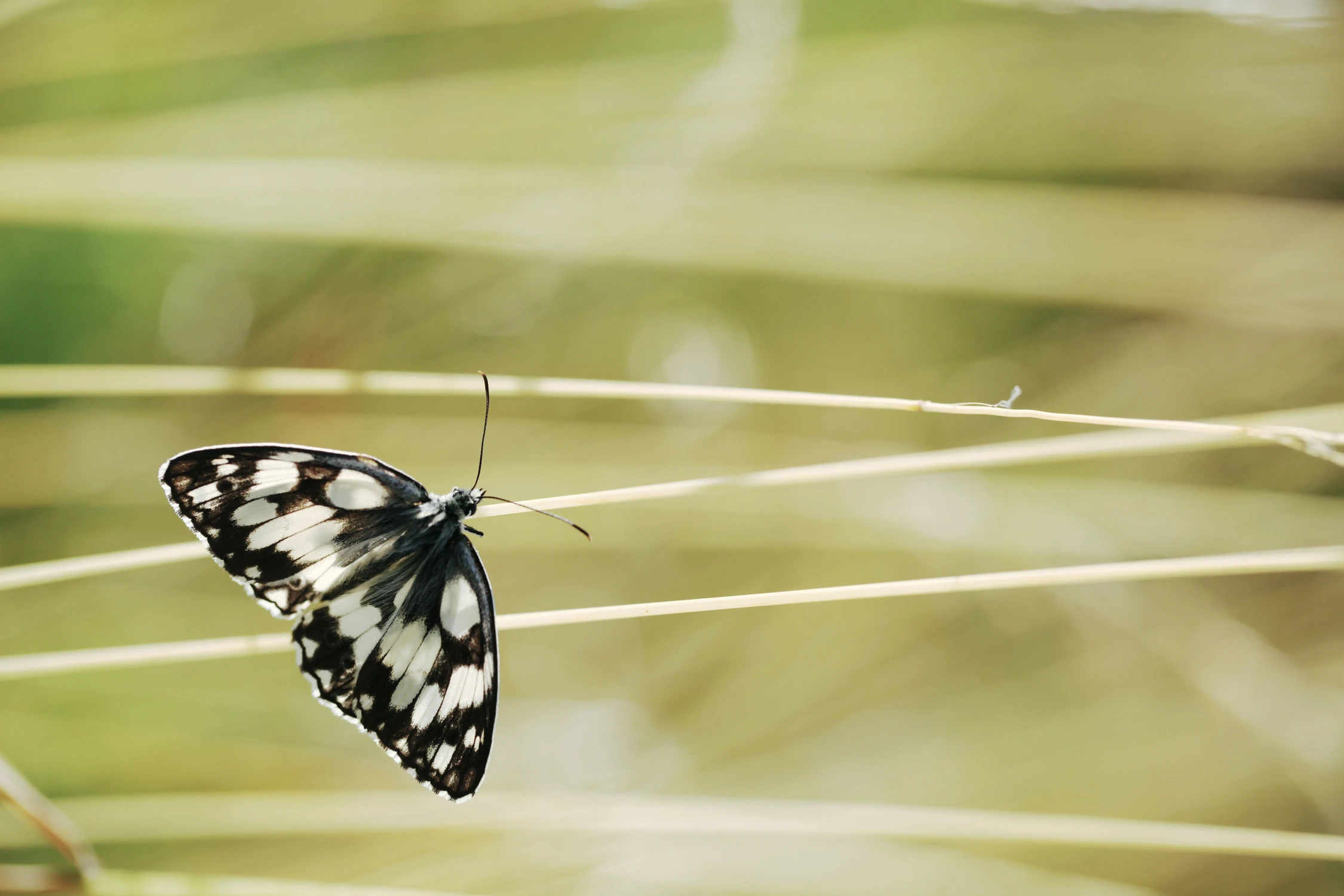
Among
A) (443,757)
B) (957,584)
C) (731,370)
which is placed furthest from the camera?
(731,370)

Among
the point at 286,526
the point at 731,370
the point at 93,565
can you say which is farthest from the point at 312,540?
the point at 731,370

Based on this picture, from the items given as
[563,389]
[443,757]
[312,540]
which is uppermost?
[563,389]

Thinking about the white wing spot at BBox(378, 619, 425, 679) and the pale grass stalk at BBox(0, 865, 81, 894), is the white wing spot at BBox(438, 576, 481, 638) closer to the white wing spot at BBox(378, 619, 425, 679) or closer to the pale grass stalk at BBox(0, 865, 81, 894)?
the white wing spot at BBox(378, 619, 425, 679)

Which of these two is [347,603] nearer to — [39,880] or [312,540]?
[312,540]

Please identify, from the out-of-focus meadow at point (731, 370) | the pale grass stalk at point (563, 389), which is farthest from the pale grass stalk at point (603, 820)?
the pale grass stalk at point (563, 389)

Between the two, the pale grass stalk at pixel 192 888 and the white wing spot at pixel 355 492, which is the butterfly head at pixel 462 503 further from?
the pale grass stalk at pixel 192 888

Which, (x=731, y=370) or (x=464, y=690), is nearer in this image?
(x=464, y=690)
